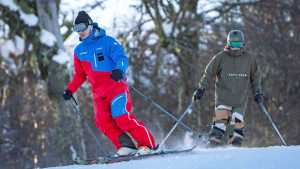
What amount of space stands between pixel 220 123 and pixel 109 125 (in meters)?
1.82

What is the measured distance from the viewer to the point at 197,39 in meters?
22.5

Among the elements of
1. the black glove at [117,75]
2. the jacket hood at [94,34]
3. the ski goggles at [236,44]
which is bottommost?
the black glove at [117,75]

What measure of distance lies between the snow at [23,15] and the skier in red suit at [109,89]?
9.98 metres

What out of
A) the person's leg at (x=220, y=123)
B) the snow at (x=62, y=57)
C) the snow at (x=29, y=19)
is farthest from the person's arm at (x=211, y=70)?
the snow at (x=62, y=57)

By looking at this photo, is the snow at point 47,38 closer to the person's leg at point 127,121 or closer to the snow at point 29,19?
the snow at point 29,19

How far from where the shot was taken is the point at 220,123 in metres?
9.90

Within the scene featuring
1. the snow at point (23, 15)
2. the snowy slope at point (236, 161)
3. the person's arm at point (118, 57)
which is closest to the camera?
the snowy slope at point (236, 161)

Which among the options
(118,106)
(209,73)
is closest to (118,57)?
(118,106)

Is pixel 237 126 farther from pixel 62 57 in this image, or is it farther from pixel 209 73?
pixel 62 57

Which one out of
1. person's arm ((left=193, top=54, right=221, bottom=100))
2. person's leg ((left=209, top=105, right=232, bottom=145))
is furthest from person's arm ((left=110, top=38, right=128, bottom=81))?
person's leg ((left=209, top=105, right=232, bottom=145))

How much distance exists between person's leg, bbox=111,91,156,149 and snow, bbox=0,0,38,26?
10290mm

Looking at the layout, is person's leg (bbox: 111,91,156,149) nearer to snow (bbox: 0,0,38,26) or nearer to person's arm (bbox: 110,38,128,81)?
person's arm (bbox: 110,38,128,81)

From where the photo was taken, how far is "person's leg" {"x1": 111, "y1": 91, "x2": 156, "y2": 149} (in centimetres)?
847

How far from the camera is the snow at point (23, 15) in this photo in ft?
60.7
